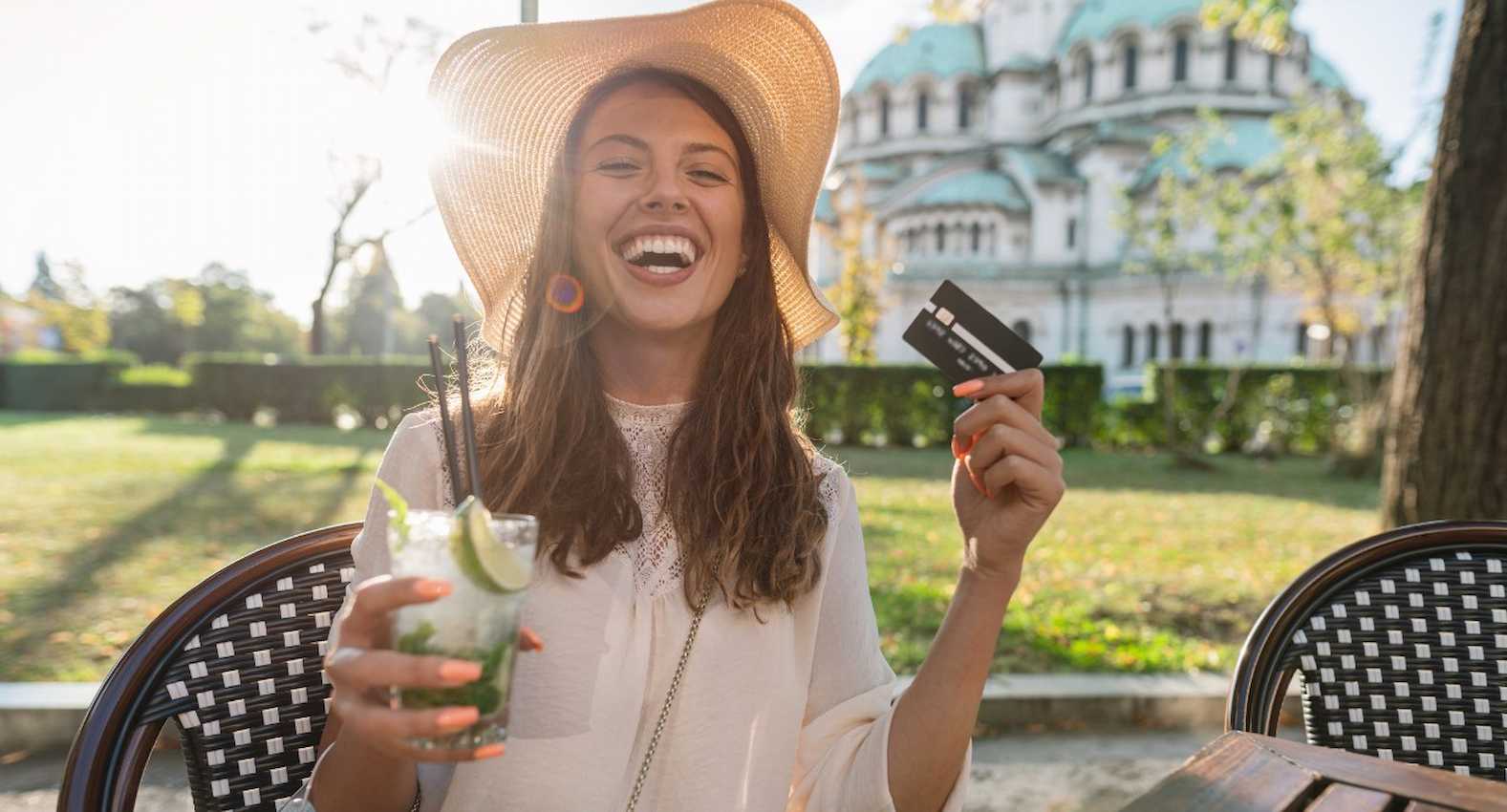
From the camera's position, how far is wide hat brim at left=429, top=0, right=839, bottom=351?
179 centimetres

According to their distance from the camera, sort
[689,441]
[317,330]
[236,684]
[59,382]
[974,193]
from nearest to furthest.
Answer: [236,684]
[689,441]
[317,330]
[59,382]
[974,193]

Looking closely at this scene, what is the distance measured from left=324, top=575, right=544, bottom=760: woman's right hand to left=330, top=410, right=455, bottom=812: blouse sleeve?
0.47 meters

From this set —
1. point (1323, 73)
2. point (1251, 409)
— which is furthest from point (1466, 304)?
point (1323, 73)

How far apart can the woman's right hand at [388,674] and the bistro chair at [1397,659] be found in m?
1.43

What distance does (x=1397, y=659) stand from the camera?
1809 mm

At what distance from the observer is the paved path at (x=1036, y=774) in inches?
128

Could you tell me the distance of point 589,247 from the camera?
5.59 ft

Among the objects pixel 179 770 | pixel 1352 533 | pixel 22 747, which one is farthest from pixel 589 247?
pixel 1352 533

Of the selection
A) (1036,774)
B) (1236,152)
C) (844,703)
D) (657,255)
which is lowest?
(1036,774)

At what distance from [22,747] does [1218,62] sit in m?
49.3

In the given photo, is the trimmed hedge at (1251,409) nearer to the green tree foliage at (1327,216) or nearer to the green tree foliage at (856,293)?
the green tree foliage at (1327,216)

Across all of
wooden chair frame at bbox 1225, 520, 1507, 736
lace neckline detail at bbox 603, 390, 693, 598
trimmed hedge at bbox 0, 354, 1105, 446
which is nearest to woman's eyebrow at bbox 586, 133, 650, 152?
lace neckline detail at bbox 603, 390, 693, 598

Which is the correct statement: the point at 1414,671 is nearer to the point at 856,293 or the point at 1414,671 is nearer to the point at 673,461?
the point at 673,461

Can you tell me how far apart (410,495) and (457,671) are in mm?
701
